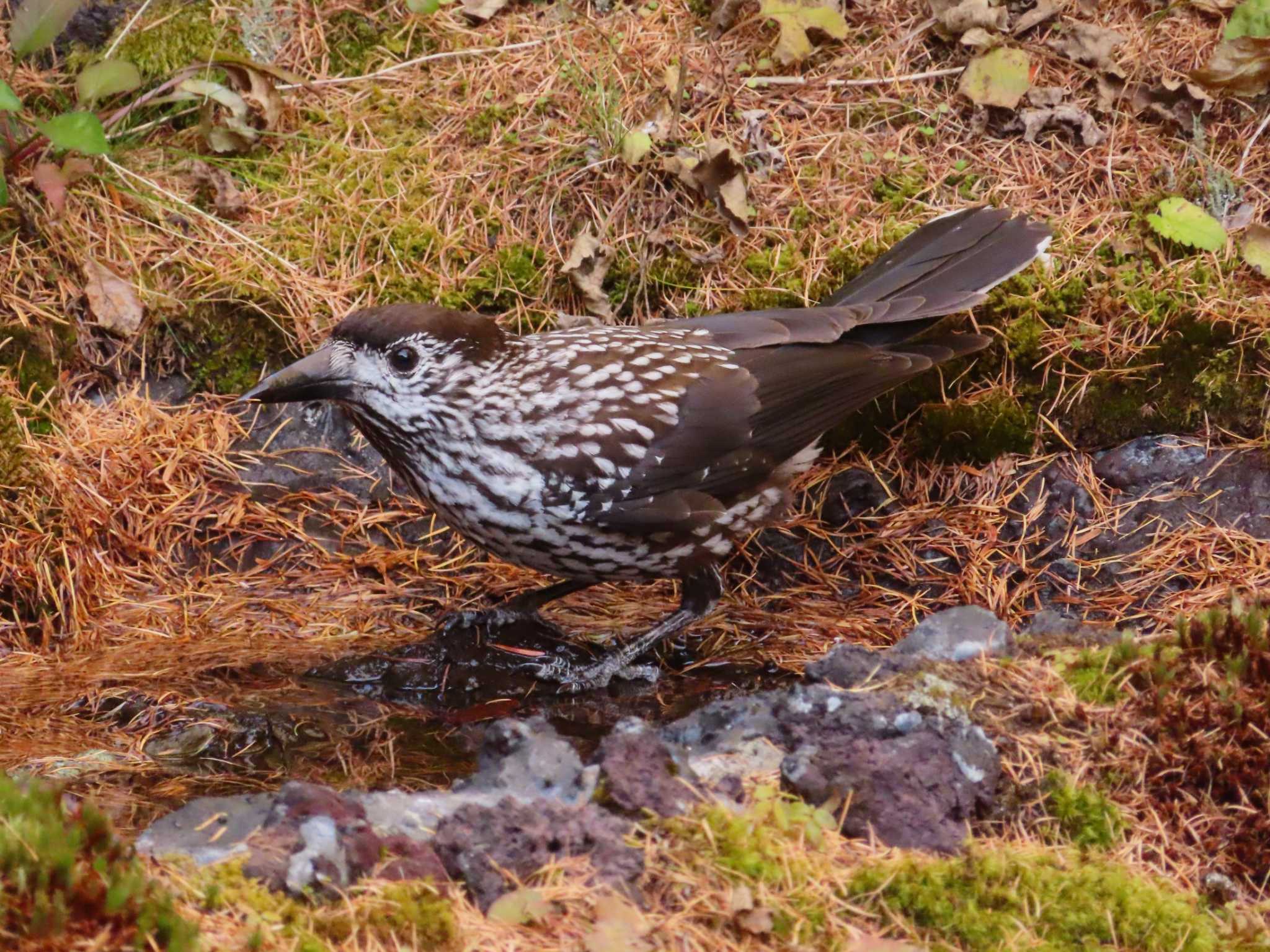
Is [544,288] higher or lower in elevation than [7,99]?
lower

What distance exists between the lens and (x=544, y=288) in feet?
17.3

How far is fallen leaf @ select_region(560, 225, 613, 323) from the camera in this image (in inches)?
202

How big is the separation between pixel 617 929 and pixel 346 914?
53 cm

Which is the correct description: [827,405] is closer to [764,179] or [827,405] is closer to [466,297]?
[764,179]

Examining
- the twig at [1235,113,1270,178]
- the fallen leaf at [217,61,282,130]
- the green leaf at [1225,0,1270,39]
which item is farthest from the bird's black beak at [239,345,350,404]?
the green leaf at [1225,0,1270,39]

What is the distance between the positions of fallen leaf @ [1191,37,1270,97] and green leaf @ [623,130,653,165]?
87.1 inches

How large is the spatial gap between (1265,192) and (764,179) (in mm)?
1934

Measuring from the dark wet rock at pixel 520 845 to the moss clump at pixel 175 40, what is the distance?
405cm

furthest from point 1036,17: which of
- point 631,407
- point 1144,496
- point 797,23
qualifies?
point 631,407

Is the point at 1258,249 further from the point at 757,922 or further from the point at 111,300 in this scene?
the point at 111,300

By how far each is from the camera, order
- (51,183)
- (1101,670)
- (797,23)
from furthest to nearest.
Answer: (797,23) < (51,183) < (1101,670)

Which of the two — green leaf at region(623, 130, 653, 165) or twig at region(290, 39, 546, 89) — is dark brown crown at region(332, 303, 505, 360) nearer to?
green leaf at region(623, 130, 653, 165)

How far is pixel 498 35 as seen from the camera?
579 centimetres

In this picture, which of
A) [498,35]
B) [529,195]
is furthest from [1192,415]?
[498,35]
